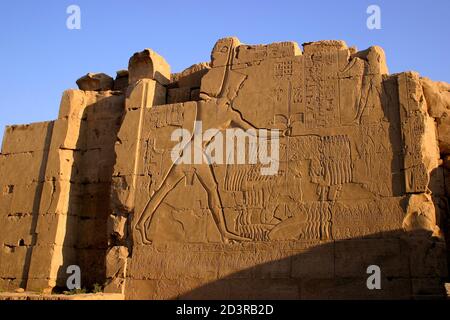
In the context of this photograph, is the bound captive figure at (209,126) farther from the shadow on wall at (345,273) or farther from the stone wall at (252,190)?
the shadow on wall at (345,273)

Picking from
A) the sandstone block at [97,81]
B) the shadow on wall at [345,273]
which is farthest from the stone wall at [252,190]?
the sandstone block at [97,81]

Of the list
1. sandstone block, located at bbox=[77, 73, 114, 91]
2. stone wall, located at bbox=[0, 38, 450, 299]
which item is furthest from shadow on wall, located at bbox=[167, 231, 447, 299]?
sandstone block, located at bbox=[77, 73, 114, 91]

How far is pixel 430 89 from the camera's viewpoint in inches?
317

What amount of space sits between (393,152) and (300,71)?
2.05 meters

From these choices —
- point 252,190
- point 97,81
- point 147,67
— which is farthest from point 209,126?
point 97,81

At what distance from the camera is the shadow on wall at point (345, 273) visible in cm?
681

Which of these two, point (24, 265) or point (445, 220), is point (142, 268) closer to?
point (24, 265)

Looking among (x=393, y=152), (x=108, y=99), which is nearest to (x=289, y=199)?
(x=393, y=152)

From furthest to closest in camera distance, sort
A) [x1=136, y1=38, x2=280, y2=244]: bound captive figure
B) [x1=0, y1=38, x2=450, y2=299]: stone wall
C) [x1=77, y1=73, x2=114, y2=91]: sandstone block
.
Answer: [x1=77, y1=73, x2=114, y2=91]: sandstone block
[x1=136, y1=38, x2=280, y2=244]: bound captive figure
[x1=0, y1=38, x2=450, y2=299]: stone wall

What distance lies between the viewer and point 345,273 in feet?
23.6

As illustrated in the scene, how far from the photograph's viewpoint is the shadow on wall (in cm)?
681

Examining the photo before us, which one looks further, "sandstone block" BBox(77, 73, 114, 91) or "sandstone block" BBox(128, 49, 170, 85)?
"sandstone block" BBox(77, 73, 114, 91)

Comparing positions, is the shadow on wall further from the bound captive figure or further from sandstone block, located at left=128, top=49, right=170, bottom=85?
sandstone block, located at left=128, top=49, right=170, bottom=85

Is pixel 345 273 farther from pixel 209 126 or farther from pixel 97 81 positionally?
pixel 97 81
